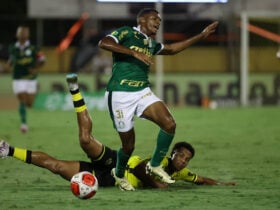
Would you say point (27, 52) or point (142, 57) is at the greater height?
point (142, 57)

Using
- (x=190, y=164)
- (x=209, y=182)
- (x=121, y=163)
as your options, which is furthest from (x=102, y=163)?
(x=190, y=164)

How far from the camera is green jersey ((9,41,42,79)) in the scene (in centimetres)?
1950

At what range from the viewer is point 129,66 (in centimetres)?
995

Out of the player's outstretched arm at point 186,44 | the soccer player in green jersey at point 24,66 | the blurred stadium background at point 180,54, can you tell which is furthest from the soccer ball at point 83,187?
the blurred stadium background at point 180,54

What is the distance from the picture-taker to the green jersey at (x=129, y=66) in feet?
32.4

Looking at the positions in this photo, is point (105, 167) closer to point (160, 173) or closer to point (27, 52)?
point (160, 173)

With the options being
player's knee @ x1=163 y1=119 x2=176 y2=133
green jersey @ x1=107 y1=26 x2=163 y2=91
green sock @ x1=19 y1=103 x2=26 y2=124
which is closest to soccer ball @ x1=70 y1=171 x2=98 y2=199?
player's knee @ x1=163 y1=119 x2=176 y2=133

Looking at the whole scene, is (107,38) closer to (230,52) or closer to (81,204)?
(81,204)

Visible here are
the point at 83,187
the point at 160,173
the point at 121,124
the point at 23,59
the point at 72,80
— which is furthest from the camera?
the point at 23,59

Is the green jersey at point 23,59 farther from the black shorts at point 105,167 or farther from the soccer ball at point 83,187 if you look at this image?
the soccer ball at point 83,187

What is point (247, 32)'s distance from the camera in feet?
95.8

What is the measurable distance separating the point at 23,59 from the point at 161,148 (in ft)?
33.7

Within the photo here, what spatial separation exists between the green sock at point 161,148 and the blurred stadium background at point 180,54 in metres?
17.2

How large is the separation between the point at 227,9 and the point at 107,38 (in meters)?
19.9
